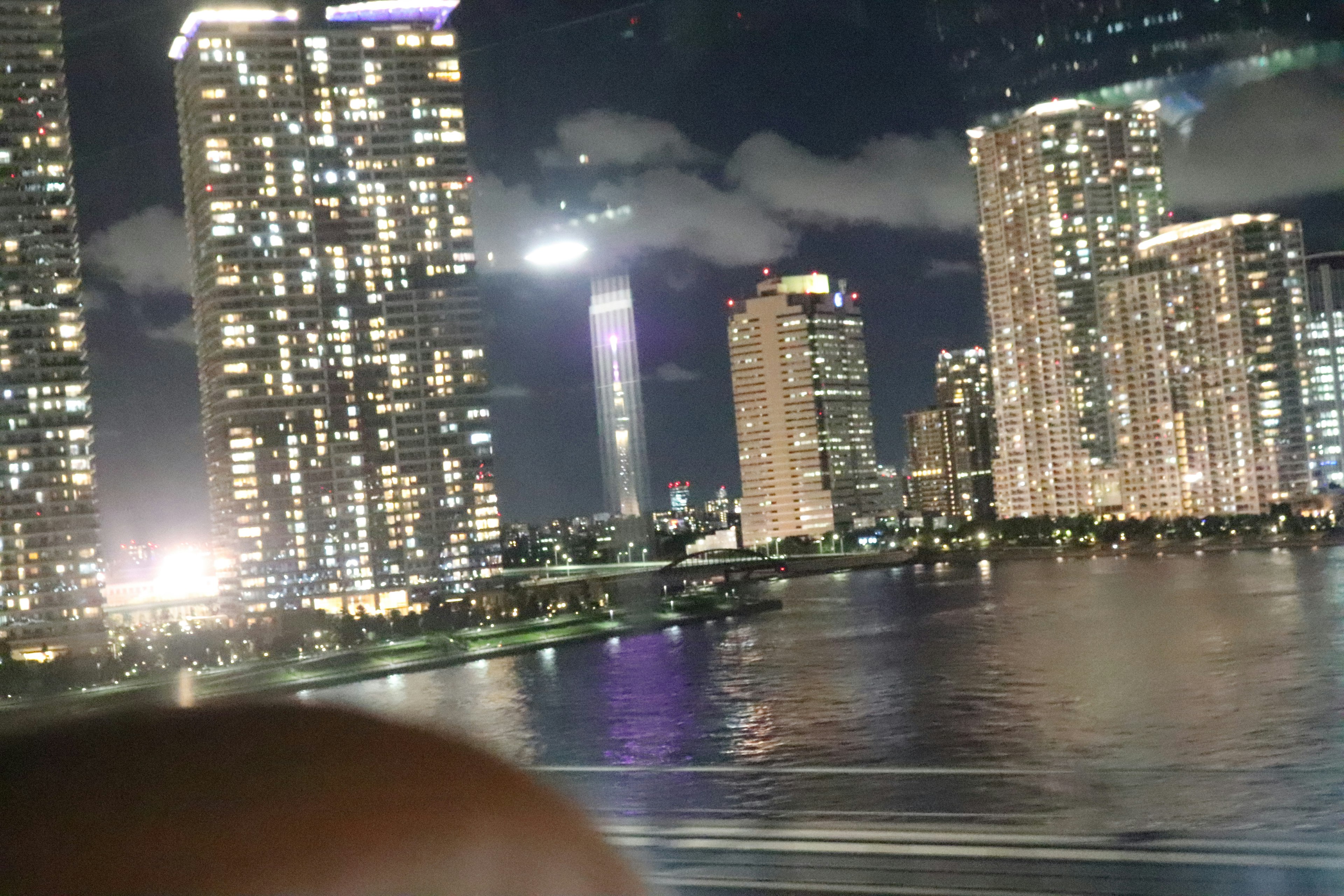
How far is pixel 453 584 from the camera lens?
30938 millimetres

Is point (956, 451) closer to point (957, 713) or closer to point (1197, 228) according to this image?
point (1197, 228)

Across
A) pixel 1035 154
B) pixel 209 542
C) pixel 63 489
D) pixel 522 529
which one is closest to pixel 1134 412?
pixel 1035 154

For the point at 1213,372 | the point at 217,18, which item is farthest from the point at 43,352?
the point at 1213,372

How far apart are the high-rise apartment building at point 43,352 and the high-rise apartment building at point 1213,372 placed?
31902 millimetres

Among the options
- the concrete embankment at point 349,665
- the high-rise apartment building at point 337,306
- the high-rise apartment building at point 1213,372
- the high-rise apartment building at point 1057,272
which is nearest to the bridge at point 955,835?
the concrete embankment at point 349,665

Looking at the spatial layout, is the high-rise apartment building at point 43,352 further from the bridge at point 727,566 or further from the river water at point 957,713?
the bridge at point 727,566

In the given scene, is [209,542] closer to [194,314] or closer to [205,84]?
[194,314]

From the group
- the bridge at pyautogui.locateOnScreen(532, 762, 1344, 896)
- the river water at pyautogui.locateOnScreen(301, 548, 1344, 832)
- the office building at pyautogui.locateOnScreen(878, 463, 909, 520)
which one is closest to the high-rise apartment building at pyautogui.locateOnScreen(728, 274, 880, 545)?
the office building at pyautogui.locateOnScreen(878, 463, 909, 520)

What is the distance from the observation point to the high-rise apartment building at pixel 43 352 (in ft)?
78.7

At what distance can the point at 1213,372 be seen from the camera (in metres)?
42.1

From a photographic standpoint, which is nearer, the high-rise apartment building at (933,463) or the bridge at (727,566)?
the bridge at (727,566)

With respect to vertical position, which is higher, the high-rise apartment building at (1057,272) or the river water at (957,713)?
the high-rise apartment building at (1057,272)

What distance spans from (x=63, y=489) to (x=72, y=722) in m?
23.5

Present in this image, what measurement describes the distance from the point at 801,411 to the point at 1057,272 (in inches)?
434
